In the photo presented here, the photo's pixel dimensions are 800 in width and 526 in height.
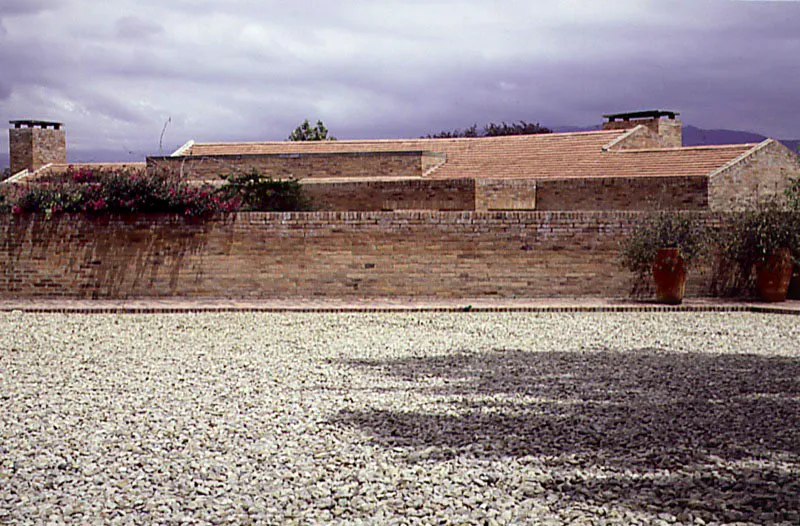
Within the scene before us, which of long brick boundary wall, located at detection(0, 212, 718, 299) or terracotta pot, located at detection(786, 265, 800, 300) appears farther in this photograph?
terracotta pot, located at detection(786, 265, 800, 300)

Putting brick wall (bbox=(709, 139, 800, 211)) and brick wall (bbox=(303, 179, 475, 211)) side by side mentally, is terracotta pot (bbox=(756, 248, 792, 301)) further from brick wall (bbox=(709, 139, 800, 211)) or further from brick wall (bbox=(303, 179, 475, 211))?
brick wall (bbox=(303, 179, 475, 211))

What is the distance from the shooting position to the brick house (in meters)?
24.1

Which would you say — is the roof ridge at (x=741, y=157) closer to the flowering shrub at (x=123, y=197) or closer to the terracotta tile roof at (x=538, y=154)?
the terracotta tile roof at (x=538, y=154)

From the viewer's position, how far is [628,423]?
6.25 m

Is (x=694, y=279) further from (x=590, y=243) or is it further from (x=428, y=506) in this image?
(x=428, y=506)

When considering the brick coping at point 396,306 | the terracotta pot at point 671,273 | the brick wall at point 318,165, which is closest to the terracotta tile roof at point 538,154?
the brick wall at point 318,165

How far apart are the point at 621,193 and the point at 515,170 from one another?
4.10 metres

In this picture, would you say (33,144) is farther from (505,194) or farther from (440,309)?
(440,309)

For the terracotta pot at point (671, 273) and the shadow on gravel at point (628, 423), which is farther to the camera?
the terracotta pot at point (671, 273)

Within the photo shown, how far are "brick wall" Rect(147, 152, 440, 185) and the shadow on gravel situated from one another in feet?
65.4

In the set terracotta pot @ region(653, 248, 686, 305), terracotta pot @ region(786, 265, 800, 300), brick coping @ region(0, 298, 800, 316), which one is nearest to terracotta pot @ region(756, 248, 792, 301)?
brick coping @ region(0, 298, 800, 316)

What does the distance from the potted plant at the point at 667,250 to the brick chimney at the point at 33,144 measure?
3734 centimetres

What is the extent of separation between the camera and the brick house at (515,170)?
79.2 ft

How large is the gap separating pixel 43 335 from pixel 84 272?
454 cm
